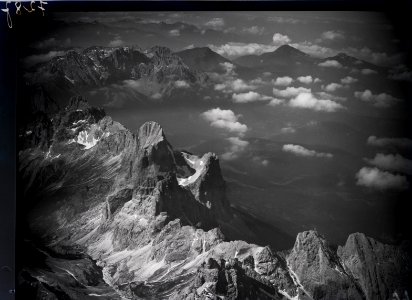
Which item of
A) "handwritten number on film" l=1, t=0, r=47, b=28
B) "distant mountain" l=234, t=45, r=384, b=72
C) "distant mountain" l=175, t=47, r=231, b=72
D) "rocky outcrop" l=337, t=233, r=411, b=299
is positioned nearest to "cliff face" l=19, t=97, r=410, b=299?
"rocky outcrop" l=337, t=233, r=411, b=299

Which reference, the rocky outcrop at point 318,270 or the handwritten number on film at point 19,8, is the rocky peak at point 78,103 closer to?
the handwritten number on film at point 19,8

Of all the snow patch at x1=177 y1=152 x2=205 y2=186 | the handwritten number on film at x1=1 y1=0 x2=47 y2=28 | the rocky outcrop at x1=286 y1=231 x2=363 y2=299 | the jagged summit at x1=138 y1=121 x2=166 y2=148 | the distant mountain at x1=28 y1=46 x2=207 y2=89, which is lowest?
the rocky outcrop at x1=286 y1=231 x2=363 y2=299

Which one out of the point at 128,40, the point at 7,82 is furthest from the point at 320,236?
the point at 7,82

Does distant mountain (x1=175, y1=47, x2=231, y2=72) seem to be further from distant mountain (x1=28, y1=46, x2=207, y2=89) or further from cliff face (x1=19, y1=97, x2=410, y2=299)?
cliff face (x1=19, y1=97, x2=410, y2=299)

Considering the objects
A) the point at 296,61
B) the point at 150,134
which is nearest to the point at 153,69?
the point at 150,134

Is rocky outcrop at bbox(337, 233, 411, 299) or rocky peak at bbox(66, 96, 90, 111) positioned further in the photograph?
rocky peak at bbox(66, 96, 90, 111)

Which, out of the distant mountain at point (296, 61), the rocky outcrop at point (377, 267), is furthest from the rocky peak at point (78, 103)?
the rocky outcrop at point (377, 267)

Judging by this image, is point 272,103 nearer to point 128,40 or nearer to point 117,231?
A: point 128,40
